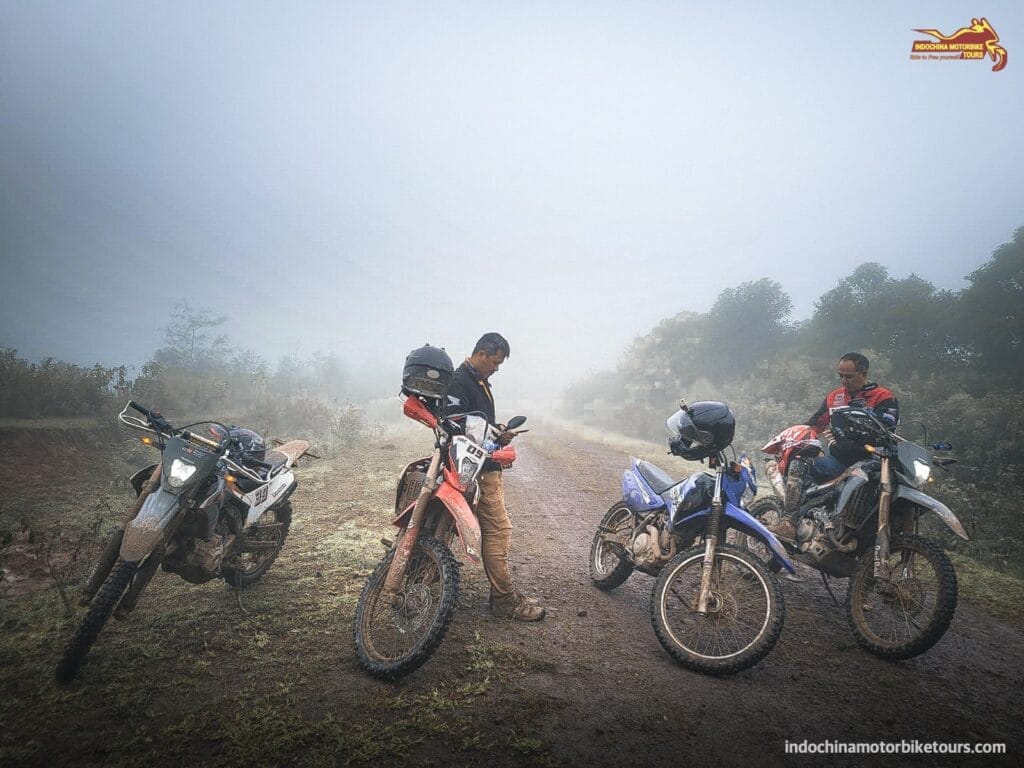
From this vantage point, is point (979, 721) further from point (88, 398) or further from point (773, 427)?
point (88, 398)

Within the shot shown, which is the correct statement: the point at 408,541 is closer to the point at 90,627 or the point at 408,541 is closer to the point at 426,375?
the point at 426,375

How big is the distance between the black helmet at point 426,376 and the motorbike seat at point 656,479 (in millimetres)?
2439

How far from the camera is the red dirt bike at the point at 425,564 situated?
9.53 ft

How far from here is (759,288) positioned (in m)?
25.4

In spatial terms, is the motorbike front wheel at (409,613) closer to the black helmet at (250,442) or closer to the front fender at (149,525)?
the front fender at (149,525)

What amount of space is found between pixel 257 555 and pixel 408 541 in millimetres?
2331

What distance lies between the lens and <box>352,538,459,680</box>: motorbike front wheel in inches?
111

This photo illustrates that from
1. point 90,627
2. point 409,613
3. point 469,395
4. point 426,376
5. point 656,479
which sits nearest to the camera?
point 90,627

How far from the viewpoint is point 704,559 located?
3.33 metres

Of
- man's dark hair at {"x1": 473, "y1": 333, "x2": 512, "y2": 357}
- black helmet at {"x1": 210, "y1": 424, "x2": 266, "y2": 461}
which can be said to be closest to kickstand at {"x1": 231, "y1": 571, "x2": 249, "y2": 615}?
black helmet at {"x1": 210, "y1": 424, "x2": 266, "y2": 461}

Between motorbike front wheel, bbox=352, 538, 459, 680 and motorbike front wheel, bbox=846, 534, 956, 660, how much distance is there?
3.60m

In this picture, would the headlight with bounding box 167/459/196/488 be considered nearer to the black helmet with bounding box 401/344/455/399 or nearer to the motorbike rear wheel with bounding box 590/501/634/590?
the black helmet with bounding box 401/344/455/399

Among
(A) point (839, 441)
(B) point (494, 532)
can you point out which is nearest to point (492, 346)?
(B) point (494, 532)

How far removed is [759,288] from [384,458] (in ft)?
80.3
